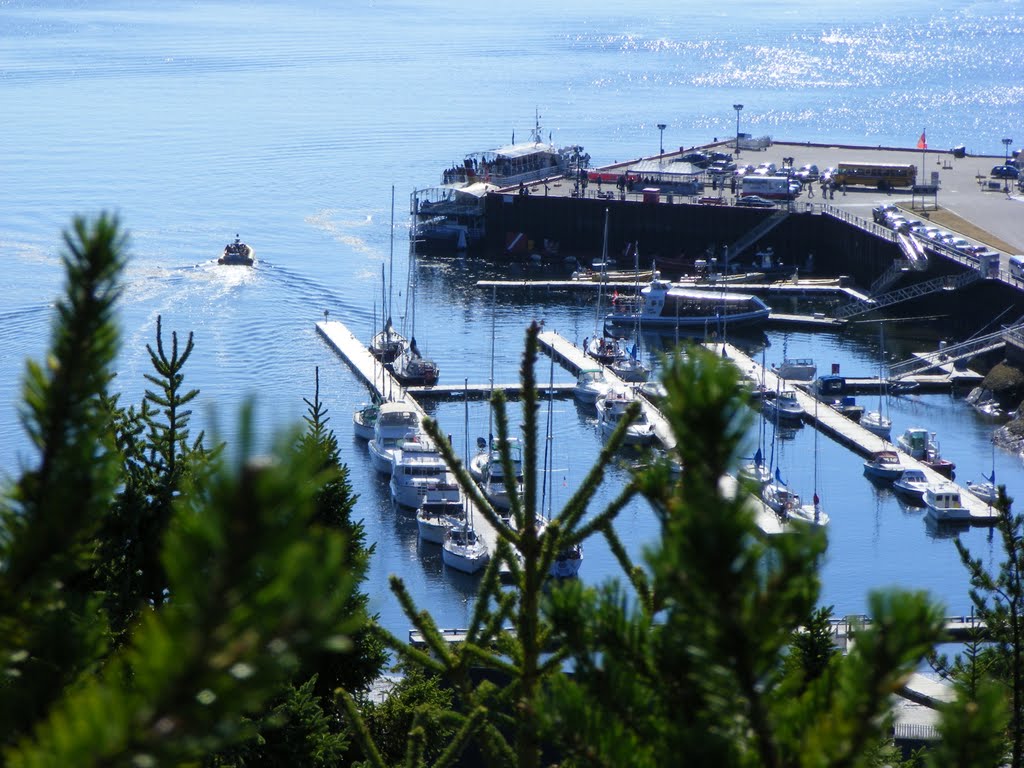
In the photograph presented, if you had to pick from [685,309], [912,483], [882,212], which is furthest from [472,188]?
[912,483]

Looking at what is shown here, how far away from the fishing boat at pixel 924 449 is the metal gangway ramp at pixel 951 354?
296 inches

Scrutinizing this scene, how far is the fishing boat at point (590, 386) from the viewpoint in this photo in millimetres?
45281

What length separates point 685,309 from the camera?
56.1m

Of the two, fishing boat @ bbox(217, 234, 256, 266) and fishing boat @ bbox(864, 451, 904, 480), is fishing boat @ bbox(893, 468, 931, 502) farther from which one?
fishing boat @ bbox(217, 234, 256, 266)

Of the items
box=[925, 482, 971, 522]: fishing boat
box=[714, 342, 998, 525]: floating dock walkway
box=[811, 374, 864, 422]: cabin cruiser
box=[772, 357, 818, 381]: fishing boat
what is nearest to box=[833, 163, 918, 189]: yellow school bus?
box=[714, 342, 998, 525]: floating dock walkway

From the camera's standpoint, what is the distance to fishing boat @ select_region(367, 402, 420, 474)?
3947 cm

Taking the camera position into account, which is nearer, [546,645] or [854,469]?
[546,645]

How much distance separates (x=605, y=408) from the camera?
42.9m

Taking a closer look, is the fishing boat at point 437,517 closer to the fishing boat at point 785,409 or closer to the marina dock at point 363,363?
the marina dock at point 363,363

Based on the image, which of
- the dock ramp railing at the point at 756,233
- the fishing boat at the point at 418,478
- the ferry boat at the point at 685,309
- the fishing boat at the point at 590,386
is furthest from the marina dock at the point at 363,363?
the dock ramp railing at the point at 756,233

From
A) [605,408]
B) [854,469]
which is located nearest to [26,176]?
[605,408]

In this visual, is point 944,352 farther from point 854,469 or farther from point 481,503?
point 481,503

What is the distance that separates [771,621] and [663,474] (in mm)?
878

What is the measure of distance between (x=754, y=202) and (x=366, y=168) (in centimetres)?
3141
